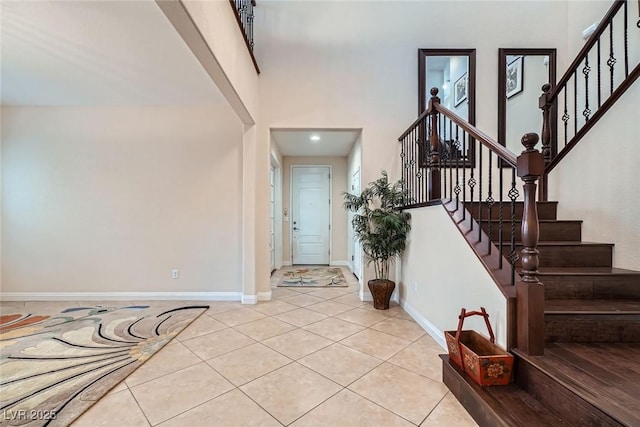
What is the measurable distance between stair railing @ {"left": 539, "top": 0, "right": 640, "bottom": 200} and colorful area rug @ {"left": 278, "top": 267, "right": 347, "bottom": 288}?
320 centimetres

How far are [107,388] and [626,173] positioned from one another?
14.1 feet

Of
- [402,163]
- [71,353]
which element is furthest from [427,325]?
[71,353]

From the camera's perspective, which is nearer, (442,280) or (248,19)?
(442,280)

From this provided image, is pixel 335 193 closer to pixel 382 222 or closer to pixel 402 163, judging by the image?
pixel 402 163

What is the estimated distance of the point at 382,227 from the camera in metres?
3.32

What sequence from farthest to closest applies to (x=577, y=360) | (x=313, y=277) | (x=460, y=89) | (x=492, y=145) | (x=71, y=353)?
(x=313, y=277) → (x=460, y=89) → (x=71, y=353) → (x=492, y=145) → (x=577, y=360)

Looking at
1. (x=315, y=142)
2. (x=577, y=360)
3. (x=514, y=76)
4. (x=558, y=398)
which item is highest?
(x=514, y=76)

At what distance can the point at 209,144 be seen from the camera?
12.4 feet

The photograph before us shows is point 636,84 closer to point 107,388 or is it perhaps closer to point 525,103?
point 525,103

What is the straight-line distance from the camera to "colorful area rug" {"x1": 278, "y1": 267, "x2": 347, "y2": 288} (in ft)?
15.0

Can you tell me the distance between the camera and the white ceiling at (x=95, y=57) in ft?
7.11

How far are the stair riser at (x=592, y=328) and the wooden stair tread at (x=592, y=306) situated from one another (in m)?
0.02

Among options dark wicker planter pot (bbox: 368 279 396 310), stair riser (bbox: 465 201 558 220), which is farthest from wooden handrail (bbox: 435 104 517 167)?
dark wicker planter pot (bbox: 368 279 396 310)

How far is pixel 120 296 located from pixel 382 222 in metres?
3.76
